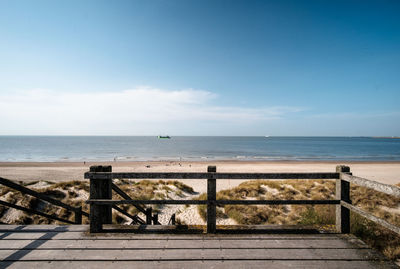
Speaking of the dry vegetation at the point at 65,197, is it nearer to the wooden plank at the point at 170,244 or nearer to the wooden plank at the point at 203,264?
the wooden plank at the point at 170,244

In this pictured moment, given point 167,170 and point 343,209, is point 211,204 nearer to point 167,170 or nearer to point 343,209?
point 343,209

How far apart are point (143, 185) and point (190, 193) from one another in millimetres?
3759

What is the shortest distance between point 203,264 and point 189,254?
1.11ft

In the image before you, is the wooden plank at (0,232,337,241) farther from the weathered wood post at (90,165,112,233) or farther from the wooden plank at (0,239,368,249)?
the weathered wood post at (90,165,112,233)

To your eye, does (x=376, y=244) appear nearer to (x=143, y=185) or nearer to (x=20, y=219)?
(x=20, y=219)

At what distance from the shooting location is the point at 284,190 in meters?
13.6

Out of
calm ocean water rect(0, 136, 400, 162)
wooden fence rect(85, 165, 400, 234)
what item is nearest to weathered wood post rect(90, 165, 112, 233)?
wooden fence rect(85, 165, 400, 234)

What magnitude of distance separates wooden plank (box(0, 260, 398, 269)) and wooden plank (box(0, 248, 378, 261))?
10 cm

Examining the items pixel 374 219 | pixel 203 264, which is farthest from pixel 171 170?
pixel 374 219

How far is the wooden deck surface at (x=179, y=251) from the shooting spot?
10.0 feet

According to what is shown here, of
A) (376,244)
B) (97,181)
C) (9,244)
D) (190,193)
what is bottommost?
(190,193)

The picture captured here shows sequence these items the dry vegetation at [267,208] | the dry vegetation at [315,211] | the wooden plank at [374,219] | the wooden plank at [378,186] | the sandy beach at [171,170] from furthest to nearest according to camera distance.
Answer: the sandy beach at [171,170]
the dry vegetation at [267,208]
the dry vegetation at [315,211]
the wooden plank at [374,219]
the wooden plank at [378,186]

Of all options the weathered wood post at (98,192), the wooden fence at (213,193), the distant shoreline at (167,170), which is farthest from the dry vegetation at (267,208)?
the distant shoreline at (167,170)

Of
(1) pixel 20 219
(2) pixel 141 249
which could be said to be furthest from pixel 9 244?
(1) pixel 20 219
